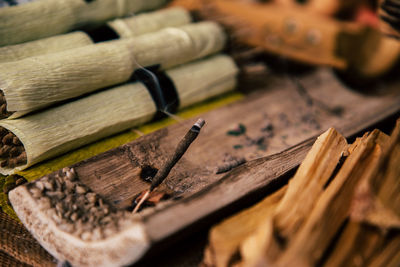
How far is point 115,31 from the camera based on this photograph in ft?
7.98

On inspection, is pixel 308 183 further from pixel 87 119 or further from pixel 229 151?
pixel 87 119

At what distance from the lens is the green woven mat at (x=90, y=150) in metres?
1.80

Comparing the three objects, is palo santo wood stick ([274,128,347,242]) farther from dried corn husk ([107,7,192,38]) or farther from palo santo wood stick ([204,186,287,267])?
dried corn husk ([107,7,192,38])

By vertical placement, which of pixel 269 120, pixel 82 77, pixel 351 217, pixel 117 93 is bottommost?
pixel 269 120

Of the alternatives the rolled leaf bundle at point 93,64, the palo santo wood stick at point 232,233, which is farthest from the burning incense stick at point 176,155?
the rolled leaf bundle at point 93,64

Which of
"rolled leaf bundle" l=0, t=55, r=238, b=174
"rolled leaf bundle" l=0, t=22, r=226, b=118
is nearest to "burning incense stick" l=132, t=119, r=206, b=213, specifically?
"rolled leaf bundle" l=0, t=55, r=238, b=174

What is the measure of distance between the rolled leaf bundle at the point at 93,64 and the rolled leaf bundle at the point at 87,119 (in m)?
0.06

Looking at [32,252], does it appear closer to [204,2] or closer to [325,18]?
[204,2]

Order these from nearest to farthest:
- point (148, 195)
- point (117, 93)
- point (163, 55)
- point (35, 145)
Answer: point (148, 195), point (35, 145), point (117, 93), point (163, 55)

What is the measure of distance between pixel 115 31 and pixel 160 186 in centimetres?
131

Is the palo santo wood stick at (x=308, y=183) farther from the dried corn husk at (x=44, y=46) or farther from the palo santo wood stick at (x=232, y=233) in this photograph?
the dried corn husk at (x=44, y=46)

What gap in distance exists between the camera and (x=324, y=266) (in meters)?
1.25

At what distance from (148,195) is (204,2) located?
7.55 feet

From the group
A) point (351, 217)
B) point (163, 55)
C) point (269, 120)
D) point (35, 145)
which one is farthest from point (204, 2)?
point (351, 217)
